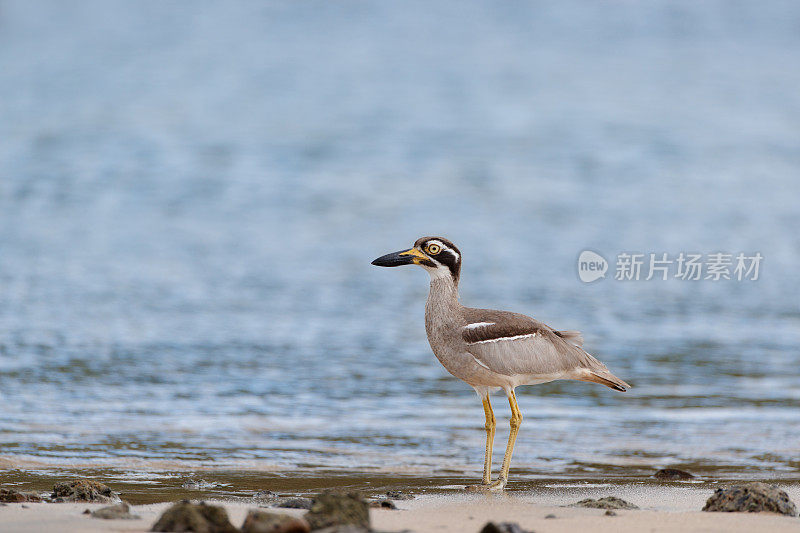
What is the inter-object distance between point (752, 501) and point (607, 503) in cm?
79

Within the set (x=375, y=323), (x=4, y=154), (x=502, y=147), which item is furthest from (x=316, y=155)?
(x=375, y=323)

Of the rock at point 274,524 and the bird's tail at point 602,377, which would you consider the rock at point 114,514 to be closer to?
the rock at point 274,524

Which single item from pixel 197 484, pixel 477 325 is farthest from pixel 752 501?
pixel 197 484

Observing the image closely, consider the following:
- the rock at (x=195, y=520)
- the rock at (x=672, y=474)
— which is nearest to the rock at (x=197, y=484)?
the rock at (x=195, y=520)

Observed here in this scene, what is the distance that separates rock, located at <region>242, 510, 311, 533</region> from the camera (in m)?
5.15

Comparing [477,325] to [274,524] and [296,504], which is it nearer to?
[296,504]

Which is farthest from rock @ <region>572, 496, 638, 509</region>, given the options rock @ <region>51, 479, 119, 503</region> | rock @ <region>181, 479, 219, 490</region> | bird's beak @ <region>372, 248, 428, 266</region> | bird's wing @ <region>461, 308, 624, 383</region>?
rock @ <region>51, 479, 119, 503</region>

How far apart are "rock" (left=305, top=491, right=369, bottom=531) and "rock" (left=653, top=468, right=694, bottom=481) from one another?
11.4ft

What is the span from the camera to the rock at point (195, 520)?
529 centimetres

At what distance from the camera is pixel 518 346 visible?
810 centimetres

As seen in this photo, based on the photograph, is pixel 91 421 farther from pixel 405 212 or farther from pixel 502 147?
pixel 502 147

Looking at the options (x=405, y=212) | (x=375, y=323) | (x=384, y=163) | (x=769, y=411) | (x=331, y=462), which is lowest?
(x=331, y=462)

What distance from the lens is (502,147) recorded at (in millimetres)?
28781

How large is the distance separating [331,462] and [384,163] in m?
18.8
